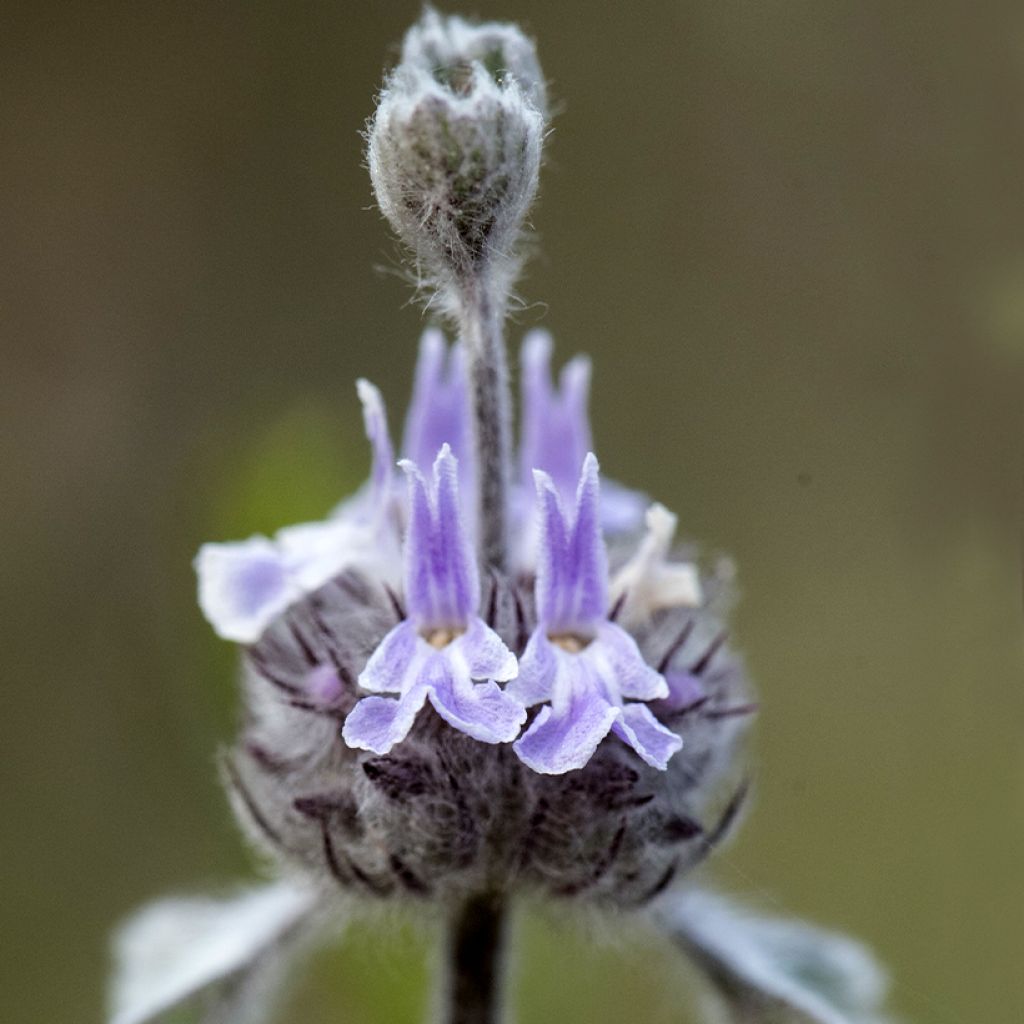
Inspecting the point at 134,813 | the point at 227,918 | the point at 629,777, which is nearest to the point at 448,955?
the point at 629,777

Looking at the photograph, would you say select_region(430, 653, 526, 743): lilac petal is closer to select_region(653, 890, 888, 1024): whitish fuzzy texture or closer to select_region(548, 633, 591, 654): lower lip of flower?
select_region(548, 633, 591, 654): lower lip of flower

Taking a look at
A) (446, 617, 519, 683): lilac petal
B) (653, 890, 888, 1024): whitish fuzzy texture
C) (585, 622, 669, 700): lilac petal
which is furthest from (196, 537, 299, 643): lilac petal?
(653, 890, 888, 1024): whitish fuzzy texture

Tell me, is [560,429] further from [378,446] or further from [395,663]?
[395,663]

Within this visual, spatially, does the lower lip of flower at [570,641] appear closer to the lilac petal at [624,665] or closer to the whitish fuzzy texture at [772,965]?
the lilac petal at [624,665]

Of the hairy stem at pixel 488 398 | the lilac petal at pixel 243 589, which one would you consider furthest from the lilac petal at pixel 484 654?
the lilac petal at pixel 243 589

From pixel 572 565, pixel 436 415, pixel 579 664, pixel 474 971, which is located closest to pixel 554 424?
pixel 436 415

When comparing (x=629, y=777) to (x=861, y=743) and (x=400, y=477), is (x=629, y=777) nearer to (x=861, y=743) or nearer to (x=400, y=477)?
(x=400, y=477)
